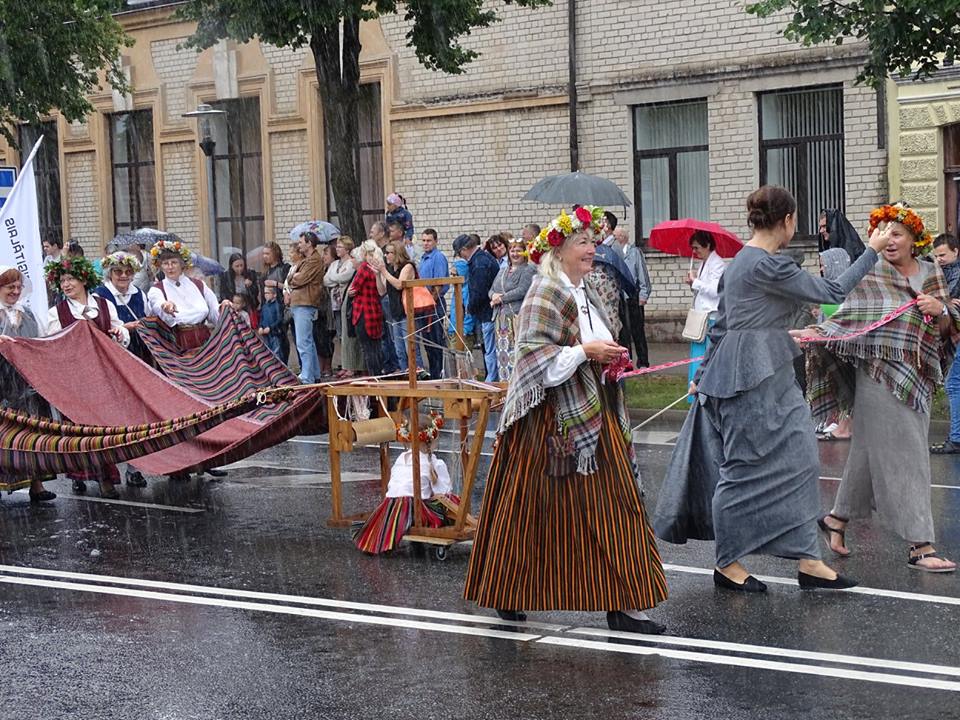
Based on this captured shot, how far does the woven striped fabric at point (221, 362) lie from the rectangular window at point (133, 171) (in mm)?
20919

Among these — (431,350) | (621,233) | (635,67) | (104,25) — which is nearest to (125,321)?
(431,350)

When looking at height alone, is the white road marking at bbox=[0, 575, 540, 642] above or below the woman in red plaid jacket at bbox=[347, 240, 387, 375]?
below

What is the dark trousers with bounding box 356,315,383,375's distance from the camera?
18.3 meters

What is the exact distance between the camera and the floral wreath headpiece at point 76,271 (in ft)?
41.4

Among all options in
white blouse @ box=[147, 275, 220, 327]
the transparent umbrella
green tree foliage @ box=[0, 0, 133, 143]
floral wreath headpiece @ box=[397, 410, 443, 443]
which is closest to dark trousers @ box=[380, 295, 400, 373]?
the transparent umbrella

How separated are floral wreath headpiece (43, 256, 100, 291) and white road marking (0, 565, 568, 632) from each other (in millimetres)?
3669

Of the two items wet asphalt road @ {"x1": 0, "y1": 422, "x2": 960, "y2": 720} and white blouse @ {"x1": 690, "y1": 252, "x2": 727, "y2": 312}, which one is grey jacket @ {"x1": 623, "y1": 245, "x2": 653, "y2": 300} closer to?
white blouse @ {"x1": 690, "y1": 252, "x2": 727, "y2": 312}

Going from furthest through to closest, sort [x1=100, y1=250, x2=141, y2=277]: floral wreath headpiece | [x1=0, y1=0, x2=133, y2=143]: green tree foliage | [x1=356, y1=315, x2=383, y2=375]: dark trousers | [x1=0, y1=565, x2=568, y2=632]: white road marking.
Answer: [x1=0, y1=0, x2=133, y2=143]: green tree foliage < [x1=356, y1=315, x2=383, y2=375]: dark trousers < [x1=100, y1=250, x2=141, y2=277]: floral wreath headpiece < [x1=0, y1=565, x2=568, y2=632]: white road marking

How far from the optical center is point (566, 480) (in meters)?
7.43

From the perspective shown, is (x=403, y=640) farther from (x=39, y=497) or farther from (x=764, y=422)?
(x=39, y=497)

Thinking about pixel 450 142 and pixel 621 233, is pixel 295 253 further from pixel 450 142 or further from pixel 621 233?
pixel 450 142

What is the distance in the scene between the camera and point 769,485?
8102 millimetres

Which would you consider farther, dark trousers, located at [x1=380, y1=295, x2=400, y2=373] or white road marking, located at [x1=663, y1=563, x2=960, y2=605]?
dark trousers, located at [x1=380, y1=295, x2=400, y2=373]

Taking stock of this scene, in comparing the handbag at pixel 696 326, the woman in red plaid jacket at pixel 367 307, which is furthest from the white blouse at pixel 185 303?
the woman in red plaid jacket at pixel 367 307
